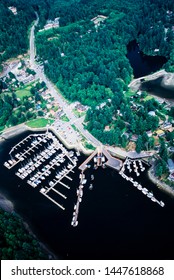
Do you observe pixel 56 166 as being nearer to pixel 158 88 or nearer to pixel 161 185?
pixel 161 185

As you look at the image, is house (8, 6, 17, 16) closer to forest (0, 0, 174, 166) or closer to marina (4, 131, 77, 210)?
forest (0, 0, 174, 166)

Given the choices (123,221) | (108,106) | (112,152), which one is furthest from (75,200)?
(108,106)

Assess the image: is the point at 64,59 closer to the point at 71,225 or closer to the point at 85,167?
the point at 85,167

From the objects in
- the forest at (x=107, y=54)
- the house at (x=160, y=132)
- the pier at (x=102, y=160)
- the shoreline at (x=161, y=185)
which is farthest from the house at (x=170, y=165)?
the pier at (x=102, y=160)

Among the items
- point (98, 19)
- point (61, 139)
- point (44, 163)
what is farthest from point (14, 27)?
point (44, 163)

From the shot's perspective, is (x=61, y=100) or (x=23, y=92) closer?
(x=61, y=100)
